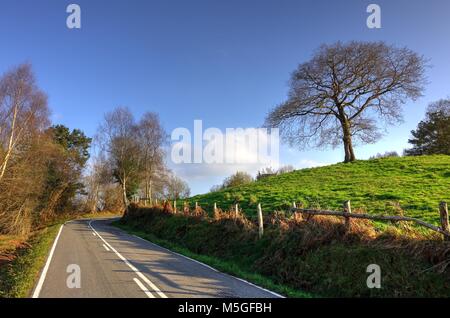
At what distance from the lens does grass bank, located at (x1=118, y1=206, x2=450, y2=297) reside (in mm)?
8609

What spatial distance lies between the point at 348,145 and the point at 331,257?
2990cm

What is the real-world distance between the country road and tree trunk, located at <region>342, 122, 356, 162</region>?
27751mm

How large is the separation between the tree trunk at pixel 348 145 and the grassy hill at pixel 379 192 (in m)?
5.83

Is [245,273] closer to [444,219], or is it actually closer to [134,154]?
[444,219]

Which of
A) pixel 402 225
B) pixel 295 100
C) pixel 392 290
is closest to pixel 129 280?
pixel 392 290

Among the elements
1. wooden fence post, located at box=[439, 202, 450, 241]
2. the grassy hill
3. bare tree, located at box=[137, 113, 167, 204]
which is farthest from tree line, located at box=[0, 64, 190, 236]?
wooden fence post, located at box=[439, 202, 450, 241]

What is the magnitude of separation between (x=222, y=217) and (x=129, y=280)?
9.10 metres

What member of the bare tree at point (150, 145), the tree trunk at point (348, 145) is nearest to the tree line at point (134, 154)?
the bare tree at point (150, 145)

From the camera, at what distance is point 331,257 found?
1069 centimetres

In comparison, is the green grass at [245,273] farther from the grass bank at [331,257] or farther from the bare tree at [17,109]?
the bare tree at [17,109]

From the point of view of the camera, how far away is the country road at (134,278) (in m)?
8.52

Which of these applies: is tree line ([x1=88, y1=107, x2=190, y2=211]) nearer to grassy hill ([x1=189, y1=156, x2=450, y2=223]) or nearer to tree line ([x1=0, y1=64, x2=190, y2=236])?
tree line ([x1=0, y1=64, x2=190, y2=236])

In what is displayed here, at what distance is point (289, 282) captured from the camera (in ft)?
36.4

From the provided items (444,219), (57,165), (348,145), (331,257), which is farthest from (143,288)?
(57,165)
